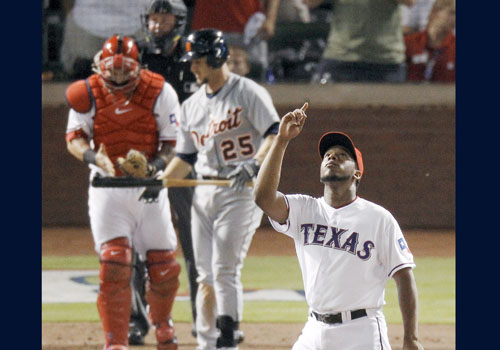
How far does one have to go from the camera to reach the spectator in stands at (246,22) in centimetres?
1166

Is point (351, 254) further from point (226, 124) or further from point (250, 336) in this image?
point (250, 336)

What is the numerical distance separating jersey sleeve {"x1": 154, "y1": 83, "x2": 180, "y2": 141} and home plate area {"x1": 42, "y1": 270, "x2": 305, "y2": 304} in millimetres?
2376

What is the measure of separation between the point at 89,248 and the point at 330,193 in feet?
24.7

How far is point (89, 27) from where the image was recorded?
11945mm

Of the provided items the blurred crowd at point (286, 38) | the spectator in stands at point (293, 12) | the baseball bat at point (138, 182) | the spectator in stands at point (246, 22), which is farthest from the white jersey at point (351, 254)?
the spectator in stands at point (293, 12)

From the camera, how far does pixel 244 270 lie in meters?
10.4

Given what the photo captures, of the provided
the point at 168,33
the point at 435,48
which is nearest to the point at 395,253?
the point at 168,33

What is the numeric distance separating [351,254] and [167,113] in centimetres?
268

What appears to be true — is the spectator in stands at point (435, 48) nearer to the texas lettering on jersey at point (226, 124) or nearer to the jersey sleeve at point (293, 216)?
the texas lettering on jersey at point (226, 124)

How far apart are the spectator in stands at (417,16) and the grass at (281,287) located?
2.98 meters

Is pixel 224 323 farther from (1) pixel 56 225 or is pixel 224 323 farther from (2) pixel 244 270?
(1) pixel 56 225

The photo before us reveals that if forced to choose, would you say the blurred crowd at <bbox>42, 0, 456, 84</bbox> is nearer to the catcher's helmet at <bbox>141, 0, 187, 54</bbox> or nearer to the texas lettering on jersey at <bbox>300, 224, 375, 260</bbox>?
the catcher's helmet at <bbox>141, 0, 187, 54</bbox>

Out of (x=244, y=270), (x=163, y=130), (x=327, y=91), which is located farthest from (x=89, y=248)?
(x=163, y=130)

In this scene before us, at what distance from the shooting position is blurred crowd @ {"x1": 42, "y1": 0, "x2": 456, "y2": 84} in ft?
37.1
